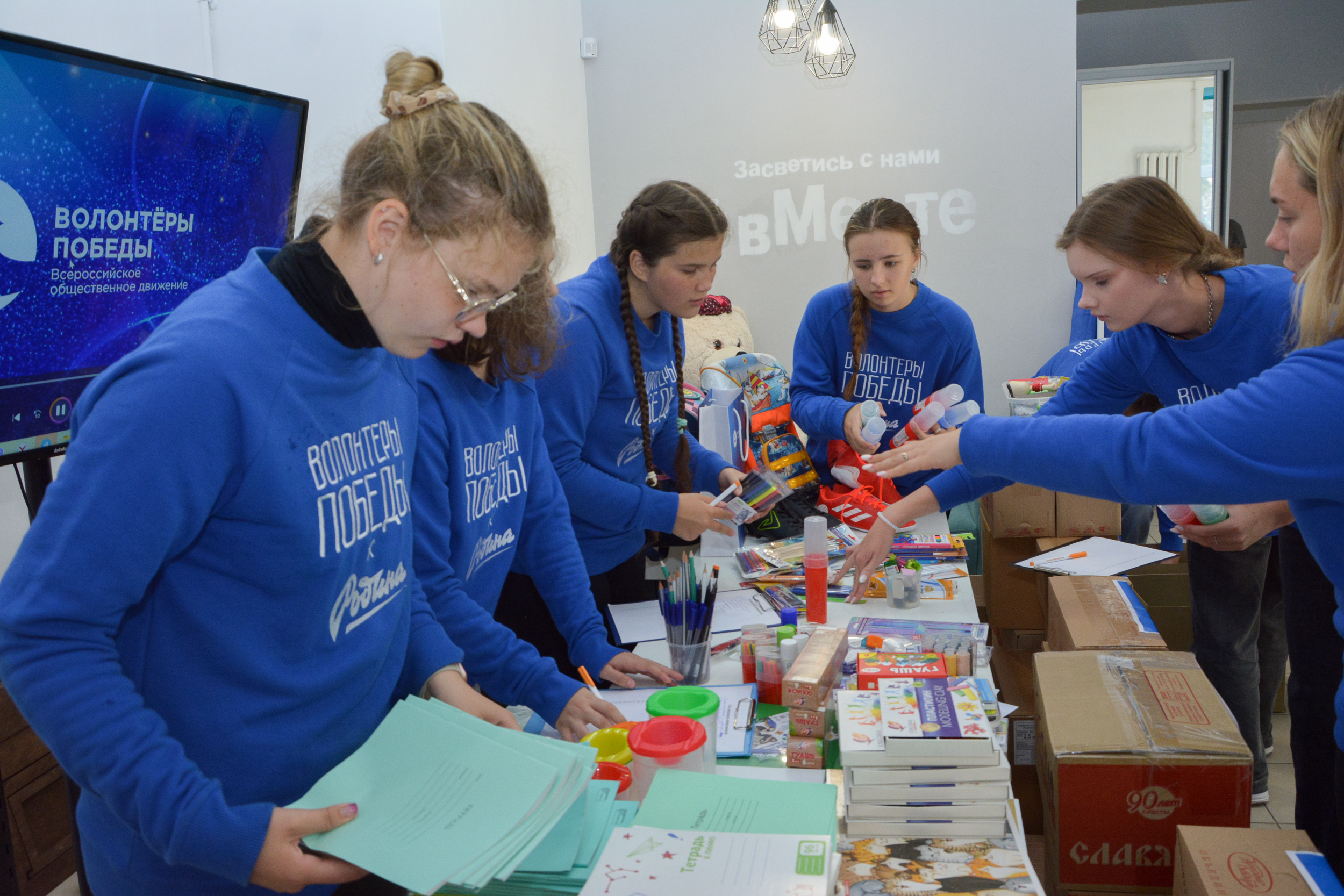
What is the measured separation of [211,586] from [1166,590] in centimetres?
300

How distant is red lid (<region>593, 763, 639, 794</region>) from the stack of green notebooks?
15cm

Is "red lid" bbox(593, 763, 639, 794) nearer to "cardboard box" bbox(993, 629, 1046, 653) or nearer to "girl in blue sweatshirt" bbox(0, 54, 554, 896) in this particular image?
"girl in blue sweatshirt" bbox(0, 54, 554, 896)

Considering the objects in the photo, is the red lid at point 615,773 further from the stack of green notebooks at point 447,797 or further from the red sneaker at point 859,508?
the red sneaker at point 859,508

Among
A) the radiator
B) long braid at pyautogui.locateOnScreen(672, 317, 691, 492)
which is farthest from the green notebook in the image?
the radiator

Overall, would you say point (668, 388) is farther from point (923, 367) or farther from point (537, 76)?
point (537, 76)

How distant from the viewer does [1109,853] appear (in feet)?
4.99

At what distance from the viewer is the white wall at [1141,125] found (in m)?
5.99

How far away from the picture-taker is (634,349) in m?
2.09

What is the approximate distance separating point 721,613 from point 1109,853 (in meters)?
0.83

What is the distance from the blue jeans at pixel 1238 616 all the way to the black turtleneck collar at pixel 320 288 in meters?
2.20

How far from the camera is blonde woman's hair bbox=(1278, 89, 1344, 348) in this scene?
1191 mm

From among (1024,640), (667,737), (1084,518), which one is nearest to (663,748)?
(667,737)

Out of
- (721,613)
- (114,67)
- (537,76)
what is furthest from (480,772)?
(537,76)

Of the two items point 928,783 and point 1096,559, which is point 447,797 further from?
point 1096,559
